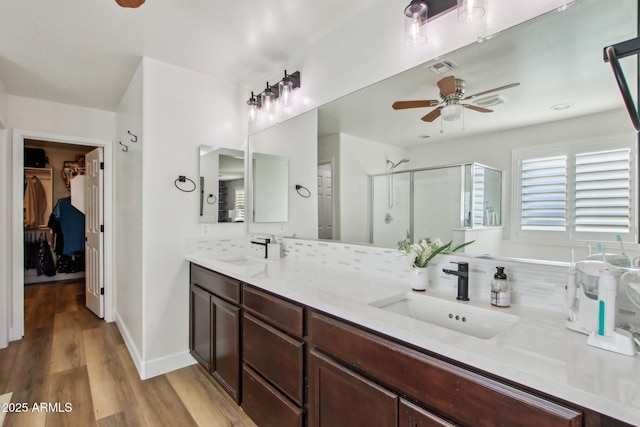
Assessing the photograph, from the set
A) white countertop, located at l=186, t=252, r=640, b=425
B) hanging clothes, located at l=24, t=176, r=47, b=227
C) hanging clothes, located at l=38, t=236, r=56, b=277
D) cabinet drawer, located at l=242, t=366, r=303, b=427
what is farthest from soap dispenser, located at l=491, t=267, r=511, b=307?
hanging clothes, located at l=24, t=176, r=47, b=227

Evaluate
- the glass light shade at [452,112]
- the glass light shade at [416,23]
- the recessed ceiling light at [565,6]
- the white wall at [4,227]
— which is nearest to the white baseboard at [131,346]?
the white wall at [4,227]

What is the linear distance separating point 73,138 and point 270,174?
2450mm

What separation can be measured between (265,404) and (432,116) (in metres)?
1.75

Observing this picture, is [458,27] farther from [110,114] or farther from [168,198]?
[110,114]

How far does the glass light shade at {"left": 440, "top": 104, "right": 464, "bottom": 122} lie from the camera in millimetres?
1490

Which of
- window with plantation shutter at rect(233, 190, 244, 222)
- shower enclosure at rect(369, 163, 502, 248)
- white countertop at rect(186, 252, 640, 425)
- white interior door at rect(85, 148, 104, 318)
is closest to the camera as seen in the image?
white countertop at rect(186, 252, 640, 425)

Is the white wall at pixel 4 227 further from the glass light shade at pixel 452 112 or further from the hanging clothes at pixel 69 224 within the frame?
the glass light shade at pixel 452 112

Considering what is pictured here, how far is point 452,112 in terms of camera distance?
1.52m

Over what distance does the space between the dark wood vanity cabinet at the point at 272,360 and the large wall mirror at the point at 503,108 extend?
2.33ft

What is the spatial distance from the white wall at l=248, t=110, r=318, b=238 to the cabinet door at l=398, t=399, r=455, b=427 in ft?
4.73

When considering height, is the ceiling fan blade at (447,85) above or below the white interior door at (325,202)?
above

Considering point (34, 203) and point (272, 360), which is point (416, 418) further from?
point (34, 203)

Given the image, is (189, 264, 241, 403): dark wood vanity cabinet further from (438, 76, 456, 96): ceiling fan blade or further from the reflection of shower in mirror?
(438, 76, 456, 96): ceiling fan blade

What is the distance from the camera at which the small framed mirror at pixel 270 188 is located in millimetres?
2666
